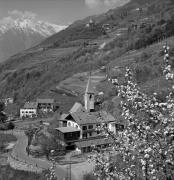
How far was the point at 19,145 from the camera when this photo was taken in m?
56.1

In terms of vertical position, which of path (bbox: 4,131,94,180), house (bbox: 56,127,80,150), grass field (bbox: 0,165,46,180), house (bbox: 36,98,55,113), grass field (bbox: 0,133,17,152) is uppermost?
house (bbox: 36,98,55,113)

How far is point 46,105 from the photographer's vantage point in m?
95.9

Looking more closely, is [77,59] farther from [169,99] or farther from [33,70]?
[169,99]

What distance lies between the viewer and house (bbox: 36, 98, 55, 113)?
3770 inches

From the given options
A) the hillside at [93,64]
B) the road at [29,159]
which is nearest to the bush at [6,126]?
the road at [29,159]

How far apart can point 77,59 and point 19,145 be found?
96.8 meters

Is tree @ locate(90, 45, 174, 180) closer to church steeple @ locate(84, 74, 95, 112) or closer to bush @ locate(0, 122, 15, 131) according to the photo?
church steeple @ locate(84, 74, 95, 112)

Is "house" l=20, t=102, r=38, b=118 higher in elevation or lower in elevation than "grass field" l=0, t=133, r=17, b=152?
higher

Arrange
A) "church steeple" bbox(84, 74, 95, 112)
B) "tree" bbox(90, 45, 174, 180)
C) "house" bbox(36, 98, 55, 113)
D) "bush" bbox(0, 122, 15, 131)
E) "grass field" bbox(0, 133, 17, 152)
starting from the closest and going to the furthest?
"tree" bbox(90, 45, 174, 180)
"grass field" bbox(0, 133, 17, 152)
"church steeple" bbox(84, 74, 95, 112)
"bush" bbox(0, 122, 15, 131)
"house" bbox(36, 98, 55, 113)

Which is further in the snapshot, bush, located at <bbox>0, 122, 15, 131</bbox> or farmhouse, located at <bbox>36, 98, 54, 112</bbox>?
farmhouse, located at <bbox>36, 98, 54, 112</bbox>

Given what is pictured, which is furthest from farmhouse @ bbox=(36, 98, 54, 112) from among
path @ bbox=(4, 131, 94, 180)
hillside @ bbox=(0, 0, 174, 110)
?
path @ bbox=(4, 131, 94, 180)

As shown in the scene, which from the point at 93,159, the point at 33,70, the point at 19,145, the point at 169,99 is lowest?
the point at 19,145

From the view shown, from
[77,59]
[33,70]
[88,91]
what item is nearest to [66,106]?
[88,91]

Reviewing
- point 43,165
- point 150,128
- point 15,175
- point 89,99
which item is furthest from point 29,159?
point 150,128
